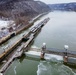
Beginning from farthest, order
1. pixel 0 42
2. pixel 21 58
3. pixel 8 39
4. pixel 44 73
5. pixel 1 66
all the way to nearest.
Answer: pixel 8 39, pixel 0 42, pixel 21 58, pixel 1 66, pixel 44 73

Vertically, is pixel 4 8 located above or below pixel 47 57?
above

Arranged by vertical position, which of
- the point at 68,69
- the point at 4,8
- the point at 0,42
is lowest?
the point at 68,69

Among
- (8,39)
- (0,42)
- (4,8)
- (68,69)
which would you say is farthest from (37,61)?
(4,8)

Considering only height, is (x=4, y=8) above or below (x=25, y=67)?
above

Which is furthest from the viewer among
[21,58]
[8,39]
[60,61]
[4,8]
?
[4,8]

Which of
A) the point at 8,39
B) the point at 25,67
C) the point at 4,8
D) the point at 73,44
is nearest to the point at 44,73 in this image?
the point at 25,67

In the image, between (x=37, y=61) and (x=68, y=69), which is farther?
(x=37, y=61)

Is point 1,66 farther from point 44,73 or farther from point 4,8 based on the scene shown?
point 4,8

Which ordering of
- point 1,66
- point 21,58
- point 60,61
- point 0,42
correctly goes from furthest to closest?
1. point 0,42
2. point 21,58
3. point 60,61
4. point 1,66

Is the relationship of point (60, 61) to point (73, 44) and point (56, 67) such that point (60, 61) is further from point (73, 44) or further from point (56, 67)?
point (73, 44)
